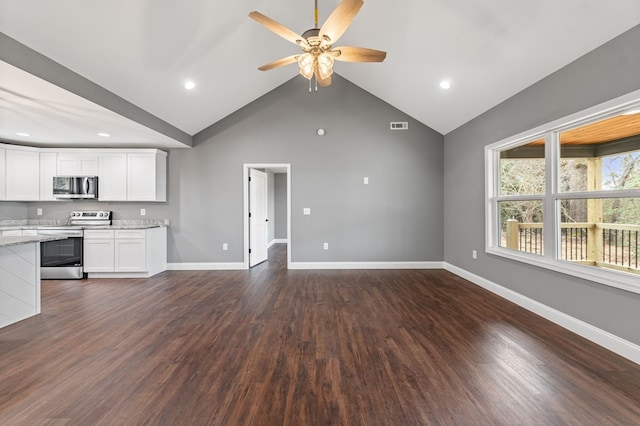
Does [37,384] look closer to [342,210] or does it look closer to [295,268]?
[295,268]

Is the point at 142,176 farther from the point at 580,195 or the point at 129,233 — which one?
the point at 580,195

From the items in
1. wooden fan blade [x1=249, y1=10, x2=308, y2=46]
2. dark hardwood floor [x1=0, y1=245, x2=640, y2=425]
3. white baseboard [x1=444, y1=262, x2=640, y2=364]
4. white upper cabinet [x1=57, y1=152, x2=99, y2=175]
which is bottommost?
dark hardwood floor [x1=0, y1=245, x2=640, y2=425]

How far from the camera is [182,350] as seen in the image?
2.37 m

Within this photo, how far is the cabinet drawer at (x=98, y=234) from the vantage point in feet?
15.5

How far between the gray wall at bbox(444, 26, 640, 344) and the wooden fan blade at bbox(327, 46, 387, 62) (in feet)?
6.15

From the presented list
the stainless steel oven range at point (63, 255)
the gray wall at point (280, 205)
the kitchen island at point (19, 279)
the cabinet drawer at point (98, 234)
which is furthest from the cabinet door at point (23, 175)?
the gray wall at point (280, 205)

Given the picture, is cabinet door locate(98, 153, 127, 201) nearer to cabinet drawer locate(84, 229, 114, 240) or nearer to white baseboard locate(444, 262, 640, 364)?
cabinet drawer locate(84, 229, 114, 240)

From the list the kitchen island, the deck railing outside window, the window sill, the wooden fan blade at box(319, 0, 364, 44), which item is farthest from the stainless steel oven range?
the deck railing outside window

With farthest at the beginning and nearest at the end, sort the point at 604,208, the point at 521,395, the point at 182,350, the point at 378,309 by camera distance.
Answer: the point at 378,309
the point at 604,208
the point at 182,350
the point at 521,395

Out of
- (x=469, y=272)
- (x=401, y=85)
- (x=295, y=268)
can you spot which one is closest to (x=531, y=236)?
(x=469, y=272)

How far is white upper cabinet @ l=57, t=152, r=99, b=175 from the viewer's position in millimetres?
5062

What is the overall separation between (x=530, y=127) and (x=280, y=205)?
24.7 ft

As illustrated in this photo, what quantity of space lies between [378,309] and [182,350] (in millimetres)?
2082

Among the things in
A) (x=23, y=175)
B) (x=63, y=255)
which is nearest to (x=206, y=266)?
(x=63, y=255)
